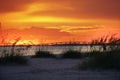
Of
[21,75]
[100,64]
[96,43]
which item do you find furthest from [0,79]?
[96,43]

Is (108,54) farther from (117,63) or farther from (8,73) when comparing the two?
(8,73)

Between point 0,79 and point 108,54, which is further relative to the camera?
point 108,54

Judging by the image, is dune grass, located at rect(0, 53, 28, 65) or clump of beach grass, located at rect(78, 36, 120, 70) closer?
clump of beach grass, located at rect(78, 36, 120, 70)

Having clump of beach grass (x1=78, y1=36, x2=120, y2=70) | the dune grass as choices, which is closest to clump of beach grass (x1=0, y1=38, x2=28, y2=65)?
the dune grass

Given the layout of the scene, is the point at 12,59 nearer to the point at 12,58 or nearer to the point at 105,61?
the point at 12,58

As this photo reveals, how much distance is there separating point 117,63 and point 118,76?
8.29ft

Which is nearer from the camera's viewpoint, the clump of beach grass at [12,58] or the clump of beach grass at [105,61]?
the clump of beach grass at [105,61]

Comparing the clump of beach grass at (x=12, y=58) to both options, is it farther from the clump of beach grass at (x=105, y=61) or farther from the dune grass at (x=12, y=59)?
the clump of beach grass at (x=105, y=61)

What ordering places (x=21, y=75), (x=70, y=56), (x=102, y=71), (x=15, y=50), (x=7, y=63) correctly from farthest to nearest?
(x=70, y=56)
(x=15, y=50)
(x=7, y=63)
(x=102, y=71)
(x=21, y=75)

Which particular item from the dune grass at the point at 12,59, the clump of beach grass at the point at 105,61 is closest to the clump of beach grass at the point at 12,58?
the dune grass at the point at 12,59

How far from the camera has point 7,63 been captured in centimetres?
1941

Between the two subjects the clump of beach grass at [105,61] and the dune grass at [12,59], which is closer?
the clump of beach grass at [105,61]

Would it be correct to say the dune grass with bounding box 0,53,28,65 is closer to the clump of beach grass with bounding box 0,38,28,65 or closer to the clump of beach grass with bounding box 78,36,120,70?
the clump of beach grass with bounding box 0,38,28,65

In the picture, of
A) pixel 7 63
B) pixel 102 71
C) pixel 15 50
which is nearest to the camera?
pixel 102 71
